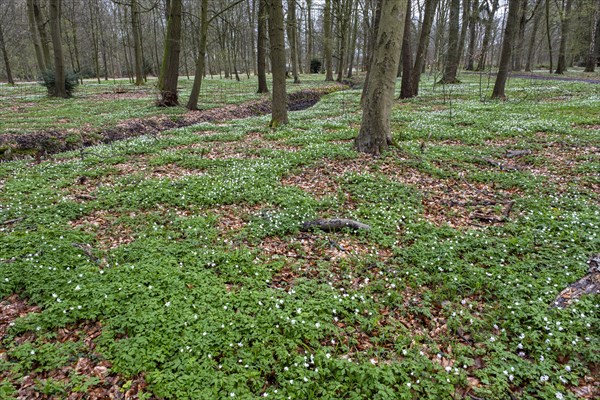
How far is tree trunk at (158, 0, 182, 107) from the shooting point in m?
19.3

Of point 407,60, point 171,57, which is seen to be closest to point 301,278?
point 171,57

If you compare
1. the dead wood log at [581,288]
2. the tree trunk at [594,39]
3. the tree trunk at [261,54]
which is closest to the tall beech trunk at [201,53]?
the tree trunk at [261,54]

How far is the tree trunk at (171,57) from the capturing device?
1931 cm

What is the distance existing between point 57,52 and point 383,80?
2263 cm

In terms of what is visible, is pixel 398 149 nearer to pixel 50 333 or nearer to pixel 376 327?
pixel 376 327

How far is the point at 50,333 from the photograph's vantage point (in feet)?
13.4

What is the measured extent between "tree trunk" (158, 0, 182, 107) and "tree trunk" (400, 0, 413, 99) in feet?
45.1

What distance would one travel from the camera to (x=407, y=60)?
21.7m

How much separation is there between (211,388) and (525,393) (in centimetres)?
322

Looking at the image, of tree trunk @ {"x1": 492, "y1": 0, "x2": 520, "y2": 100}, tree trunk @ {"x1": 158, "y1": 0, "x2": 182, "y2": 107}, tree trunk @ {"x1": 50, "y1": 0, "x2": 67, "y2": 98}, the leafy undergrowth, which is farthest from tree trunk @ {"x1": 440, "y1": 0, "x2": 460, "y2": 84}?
tree trunk @ {"x1": 50, "y1": 0, "x2": 67, "y2": 98}

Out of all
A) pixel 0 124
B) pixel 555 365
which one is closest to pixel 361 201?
pixel 555 365

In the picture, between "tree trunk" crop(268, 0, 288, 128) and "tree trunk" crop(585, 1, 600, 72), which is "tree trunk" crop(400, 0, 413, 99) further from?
"tree trunk" crop(585, 1, 600, 72)

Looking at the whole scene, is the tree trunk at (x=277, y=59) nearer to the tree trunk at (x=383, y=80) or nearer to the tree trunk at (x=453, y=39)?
the tree trunk at (x=383, y=80)

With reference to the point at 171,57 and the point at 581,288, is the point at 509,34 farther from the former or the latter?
the point at 171,57
